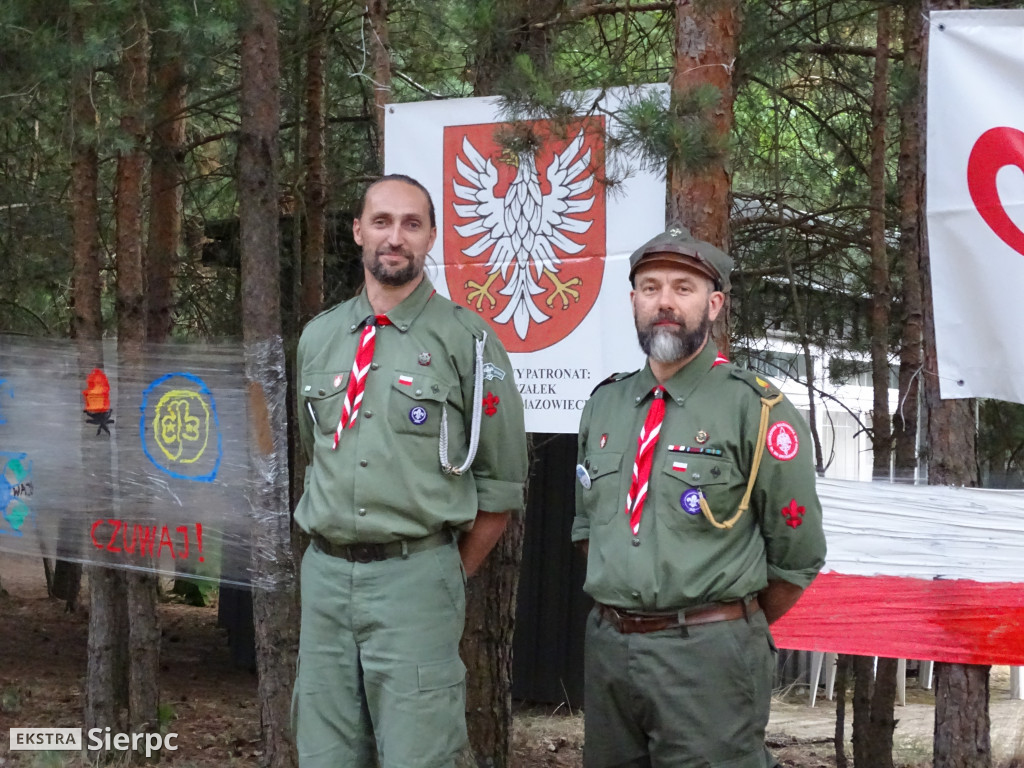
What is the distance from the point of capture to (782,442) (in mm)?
2766

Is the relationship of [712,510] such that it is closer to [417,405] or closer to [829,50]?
[417,405]

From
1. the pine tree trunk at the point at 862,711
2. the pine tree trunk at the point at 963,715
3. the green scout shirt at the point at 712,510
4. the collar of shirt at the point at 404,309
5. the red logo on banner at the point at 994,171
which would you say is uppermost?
the red logo on banner at the point at 994,171

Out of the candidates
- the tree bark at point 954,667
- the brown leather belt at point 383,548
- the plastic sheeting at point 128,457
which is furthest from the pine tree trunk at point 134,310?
the tree bark at point 954,667

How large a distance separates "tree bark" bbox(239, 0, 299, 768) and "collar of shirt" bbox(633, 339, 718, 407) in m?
2.24

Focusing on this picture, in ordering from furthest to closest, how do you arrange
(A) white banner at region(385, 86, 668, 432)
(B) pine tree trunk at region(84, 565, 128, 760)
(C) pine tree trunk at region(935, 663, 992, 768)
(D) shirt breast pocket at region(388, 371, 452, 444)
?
(B) pine tree trunk at region(84, 565, 128, 760) → (C) pine tree trunk at region(935, 663, 992, 768) → (A) white banner at region(385, 86, 668, 432) → (D) shirt breast pocket at region(388, 371, 452, 444)

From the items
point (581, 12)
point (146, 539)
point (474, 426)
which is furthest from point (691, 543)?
point (146, 539)

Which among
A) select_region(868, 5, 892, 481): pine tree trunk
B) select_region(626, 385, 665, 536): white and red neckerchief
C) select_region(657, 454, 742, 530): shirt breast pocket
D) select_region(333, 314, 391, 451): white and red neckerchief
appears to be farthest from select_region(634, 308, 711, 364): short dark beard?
select_region(868, 5, 892, 481): pine tree trunk

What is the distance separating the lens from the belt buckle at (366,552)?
297 centimetres

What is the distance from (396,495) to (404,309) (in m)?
0.51

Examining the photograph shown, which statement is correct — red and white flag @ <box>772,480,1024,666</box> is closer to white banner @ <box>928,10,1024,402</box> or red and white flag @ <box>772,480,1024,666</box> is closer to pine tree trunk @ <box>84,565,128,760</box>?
white banner @ <box>928,10,1024,402</box>

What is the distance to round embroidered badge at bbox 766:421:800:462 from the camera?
108 inches

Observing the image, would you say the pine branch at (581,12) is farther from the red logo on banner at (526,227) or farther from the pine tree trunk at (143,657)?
the pine tree trunk at (143,657)

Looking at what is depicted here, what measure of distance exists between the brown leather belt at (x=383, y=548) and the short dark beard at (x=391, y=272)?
2.10ft

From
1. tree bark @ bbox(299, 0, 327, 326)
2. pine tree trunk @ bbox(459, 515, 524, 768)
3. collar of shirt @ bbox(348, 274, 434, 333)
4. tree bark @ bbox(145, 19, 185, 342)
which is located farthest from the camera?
tree bark @ bbox(299, 0, 327, 326)
